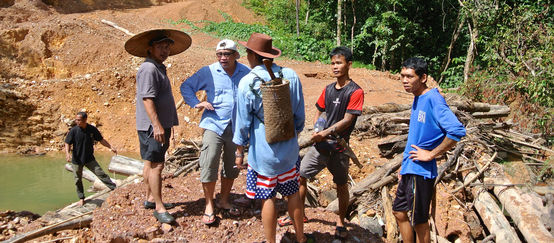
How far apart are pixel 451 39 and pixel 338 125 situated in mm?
13428

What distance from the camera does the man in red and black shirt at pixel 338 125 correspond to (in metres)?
3.52

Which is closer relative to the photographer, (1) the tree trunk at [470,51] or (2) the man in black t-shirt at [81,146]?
(2) the man in black t-shirt at [81,146]

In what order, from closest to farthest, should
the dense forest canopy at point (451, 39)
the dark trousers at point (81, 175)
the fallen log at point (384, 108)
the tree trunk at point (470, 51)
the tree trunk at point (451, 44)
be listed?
the dark trousers at point (81, 175) → the fallen log at point (384, 108) → the dense forest canopy at point (451, 39) → the tree trunk at point (470, 51) → the tree trunk at point (451, 44)

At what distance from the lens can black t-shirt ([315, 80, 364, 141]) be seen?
3.50m

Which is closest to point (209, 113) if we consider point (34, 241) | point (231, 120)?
point (231, 120)

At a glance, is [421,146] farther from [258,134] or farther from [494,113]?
[494,113]

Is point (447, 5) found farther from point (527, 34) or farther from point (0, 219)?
point (0, 219)

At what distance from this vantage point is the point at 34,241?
160 inches

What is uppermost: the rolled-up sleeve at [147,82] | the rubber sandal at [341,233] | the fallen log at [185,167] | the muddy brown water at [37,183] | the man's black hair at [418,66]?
the man's black hair at [418,66]

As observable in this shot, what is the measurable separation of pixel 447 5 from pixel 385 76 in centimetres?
438

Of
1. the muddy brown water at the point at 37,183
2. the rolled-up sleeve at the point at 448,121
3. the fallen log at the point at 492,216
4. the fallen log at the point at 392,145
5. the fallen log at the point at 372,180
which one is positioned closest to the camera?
the rolled-up sleeve at the point at 448,121

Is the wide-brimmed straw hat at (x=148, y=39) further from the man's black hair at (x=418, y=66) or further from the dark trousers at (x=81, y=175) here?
the dark trousers at (x=81, y=175)

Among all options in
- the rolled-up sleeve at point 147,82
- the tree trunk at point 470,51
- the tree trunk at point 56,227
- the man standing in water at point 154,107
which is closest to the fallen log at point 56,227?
the tree trunk at point 56,227

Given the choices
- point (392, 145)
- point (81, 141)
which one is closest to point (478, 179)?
point (392, 145)
